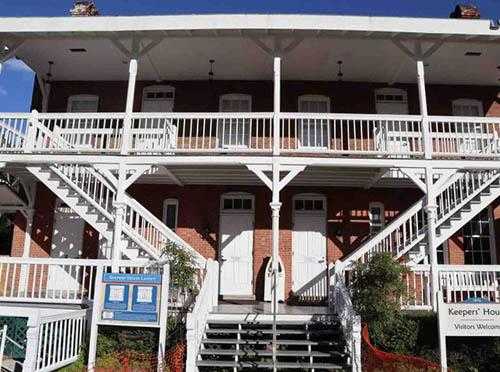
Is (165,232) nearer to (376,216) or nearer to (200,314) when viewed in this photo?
(200,314)

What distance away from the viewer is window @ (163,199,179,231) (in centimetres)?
1543

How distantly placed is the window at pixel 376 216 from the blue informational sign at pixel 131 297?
7.77 metres

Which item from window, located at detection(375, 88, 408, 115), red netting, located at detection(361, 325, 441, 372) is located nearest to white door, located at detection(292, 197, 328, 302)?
window, located at detection(375, 88, 408, 115)

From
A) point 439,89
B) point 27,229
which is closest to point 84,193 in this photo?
point 27,229

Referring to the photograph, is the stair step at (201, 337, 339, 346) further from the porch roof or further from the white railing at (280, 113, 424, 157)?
the porch roof

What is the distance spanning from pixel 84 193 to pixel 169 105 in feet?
16.5

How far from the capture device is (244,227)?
49.9 feet

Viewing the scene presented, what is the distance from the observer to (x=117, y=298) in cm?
1013

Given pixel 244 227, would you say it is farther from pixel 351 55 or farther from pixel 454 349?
pixel 454 349

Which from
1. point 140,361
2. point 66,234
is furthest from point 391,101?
point 66,234

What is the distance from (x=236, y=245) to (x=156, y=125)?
15.0ft

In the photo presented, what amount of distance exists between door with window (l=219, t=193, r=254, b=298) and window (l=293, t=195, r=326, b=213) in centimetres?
146

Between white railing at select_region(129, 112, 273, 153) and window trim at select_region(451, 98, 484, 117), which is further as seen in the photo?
window trim at select_region(451, 98, 484, 117)

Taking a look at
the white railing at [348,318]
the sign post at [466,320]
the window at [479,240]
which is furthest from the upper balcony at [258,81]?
the sign post at [466,320]
